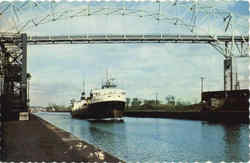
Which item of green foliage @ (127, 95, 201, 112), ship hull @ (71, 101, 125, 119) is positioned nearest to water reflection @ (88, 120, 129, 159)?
ship hull @ (71, 101, 125, 119)

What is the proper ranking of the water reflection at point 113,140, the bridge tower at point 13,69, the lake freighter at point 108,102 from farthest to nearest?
the lake freighter at point 108,102 → the bridge tower at point 13,69 → the water reflection at point 113,140

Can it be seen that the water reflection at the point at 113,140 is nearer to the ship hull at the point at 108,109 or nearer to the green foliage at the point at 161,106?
the ship hull at the point at 108,109

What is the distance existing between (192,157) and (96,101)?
43478 millimetres

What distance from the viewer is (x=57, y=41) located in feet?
166

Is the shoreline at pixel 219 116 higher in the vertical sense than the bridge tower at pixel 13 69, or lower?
lower

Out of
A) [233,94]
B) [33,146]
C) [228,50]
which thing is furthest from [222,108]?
[33,146]

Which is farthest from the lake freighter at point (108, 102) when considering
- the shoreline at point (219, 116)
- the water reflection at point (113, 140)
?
the water reflection at point (113, 140)

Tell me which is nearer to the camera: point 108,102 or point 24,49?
point 24,49

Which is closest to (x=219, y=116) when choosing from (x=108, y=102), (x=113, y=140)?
(x=108, y=102)

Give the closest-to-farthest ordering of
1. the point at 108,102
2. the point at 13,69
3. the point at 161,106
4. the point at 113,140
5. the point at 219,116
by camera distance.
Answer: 1. the point at 113,140
2. the point at 13,69
3. the point at 219,116
4. the point at 108,102
5. the point at 161,106

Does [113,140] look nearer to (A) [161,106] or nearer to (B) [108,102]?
(B) [108,102]

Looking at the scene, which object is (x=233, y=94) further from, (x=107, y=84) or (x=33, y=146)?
(x=33, y=146)

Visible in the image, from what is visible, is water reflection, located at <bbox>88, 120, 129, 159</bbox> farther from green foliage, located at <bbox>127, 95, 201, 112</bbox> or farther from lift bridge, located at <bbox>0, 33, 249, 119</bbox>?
green foliage, located at <bbox>127, 95, 201, 112</bbox>

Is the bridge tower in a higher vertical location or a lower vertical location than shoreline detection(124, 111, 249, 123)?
higher
